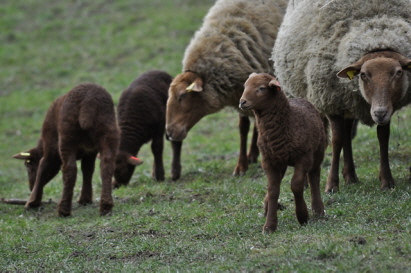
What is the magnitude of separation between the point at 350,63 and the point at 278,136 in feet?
6.36

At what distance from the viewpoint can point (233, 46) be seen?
1009 centimetres

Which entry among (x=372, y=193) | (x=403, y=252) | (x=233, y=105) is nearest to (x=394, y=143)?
(x=233, y=105)

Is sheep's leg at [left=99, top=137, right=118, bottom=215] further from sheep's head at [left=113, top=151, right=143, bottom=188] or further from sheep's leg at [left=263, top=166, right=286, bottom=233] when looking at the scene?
sheep's leg at [left=263, top=166, right=286, bottom=233]

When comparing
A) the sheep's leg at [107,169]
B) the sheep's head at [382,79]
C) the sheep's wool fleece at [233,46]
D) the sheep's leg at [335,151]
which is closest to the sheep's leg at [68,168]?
the sheep's leg at [107,169]

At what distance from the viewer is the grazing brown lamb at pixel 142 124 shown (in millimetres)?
10938

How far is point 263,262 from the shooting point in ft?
17.5

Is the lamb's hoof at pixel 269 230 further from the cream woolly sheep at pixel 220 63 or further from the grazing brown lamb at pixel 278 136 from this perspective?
the cream woolly sheep at pixel 220 63

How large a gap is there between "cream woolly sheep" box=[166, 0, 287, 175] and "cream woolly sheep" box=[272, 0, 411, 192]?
1.25 metres

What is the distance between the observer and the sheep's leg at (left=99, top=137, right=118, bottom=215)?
8719mm

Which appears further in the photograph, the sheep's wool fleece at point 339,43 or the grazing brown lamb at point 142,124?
the grazing brown lamb at point 142,124

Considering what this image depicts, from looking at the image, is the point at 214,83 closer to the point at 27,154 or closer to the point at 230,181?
the point at 230,181

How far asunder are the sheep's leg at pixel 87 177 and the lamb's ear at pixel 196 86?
178 cm

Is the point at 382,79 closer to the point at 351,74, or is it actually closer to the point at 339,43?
the point at 351,74

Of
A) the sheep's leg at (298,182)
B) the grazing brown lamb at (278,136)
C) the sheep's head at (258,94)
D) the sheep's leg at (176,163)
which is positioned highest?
the sheep's head at (258,94)
